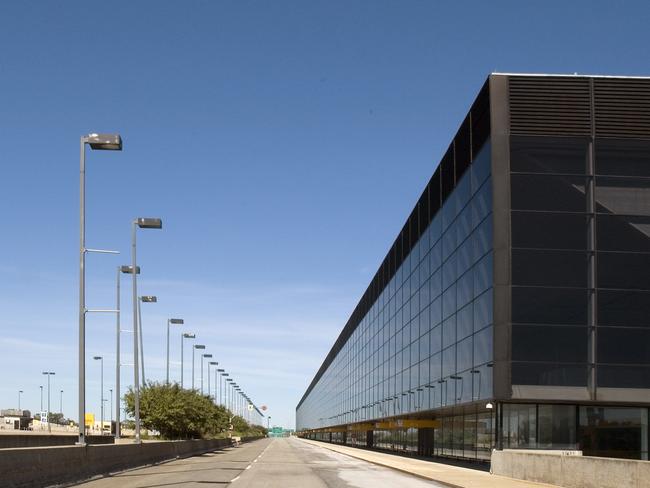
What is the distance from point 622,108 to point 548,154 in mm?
3404

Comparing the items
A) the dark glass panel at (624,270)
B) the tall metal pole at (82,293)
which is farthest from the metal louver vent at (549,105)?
the tall metal pole at (82,293)

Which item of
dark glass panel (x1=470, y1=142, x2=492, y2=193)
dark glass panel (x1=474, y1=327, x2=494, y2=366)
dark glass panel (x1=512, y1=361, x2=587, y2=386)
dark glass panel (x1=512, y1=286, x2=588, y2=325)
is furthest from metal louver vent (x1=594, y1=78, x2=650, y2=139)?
dark glass panel (x1=512, y1=361, x2=587, y2=386)

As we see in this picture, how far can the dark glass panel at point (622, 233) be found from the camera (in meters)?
33.2

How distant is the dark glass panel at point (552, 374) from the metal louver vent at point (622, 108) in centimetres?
900

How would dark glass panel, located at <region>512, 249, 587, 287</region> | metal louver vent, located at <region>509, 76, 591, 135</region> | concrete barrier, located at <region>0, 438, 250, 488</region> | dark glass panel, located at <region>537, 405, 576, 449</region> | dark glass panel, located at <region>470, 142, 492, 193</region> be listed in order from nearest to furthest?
concrete barrier, located at <region>0, 438, 250, 488</region> → dark glass panel, located at <region>512, 249, 587, 287</region> → metal louver vent, located at <region>509, 76, 591, 135</region> → dark glass panel, located at <region>537, 405, 576, 449</region> → dark glass panel, located at <region>470, 142, 492, 193</region>

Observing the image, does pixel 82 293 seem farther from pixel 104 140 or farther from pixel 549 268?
pixel 549 268

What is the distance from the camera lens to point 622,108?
3388cm

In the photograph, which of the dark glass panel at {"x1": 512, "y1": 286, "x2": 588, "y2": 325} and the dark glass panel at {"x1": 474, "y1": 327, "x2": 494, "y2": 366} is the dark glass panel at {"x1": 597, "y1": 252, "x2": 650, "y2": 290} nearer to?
the dark glass panel at {"x1": 512, "y1": 286, "x2": 588, "y2": 325}

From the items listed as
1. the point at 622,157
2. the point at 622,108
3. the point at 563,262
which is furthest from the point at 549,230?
the point at 622,108

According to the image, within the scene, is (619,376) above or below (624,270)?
below

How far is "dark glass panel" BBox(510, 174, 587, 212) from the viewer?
110 ft

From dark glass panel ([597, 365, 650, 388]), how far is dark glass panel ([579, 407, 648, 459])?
6.32 ft

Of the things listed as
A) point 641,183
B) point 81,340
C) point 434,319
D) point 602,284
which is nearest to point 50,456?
point 81,340

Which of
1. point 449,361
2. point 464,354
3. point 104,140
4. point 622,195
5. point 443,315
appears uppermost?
Answer: point 104,140
